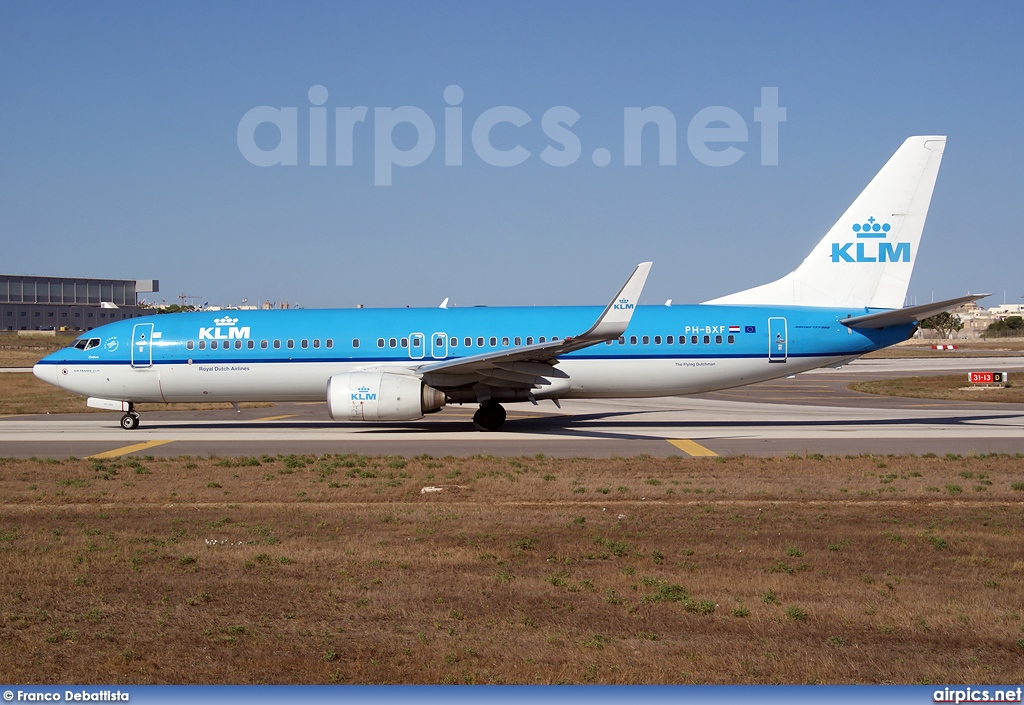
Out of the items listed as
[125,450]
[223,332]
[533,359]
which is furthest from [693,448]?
[223,332]

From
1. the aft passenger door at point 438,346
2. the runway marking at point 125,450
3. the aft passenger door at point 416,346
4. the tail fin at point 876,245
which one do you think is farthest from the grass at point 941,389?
the runway marking at point 125,450

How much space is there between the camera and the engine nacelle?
22.9 meters

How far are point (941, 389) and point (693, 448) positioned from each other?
2587 cm

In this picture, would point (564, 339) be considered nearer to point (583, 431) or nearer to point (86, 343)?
point (583, 431)

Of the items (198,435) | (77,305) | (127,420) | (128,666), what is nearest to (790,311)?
(198,435)

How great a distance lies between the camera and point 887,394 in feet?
130

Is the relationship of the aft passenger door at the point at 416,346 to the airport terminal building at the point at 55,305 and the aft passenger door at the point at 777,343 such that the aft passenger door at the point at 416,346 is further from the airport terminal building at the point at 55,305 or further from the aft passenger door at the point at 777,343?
the airport terminal building at the point at 55,305

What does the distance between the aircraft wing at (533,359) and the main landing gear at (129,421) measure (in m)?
8.87

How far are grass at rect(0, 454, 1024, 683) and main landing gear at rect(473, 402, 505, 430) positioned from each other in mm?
9182

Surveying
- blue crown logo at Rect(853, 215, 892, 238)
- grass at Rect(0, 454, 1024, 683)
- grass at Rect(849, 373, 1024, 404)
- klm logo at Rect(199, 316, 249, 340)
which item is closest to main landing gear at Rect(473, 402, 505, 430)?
klm logo at Rect(199, 316, 249, 340)

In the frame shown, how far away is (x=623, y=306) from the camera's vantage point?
21500 millimetres

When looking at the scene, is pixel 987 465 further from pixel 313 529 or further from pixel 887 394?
pixel 887 394

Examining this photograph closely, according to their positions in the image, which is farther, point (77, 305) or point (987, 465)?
point (77, 305)

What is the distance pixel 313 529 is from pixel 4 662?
524 cm
